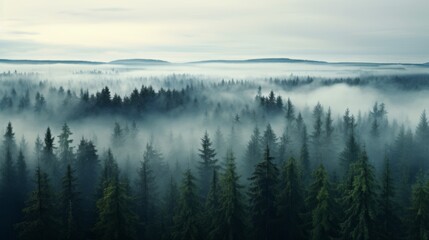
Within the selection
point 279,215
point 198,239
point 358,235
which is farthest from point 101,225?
point 358,235

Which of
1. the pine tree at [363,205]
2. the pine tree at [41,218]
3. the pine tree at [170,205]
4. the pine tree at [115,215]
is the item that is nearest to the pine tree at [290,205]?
the pine tree at [363,205]

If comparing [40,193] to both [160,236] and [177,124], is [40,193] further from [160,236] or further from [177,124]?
[177,124]

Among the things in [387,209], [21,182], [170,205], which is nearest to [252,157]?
[170,205]

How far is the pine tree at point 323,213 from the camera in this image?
50.1 metres

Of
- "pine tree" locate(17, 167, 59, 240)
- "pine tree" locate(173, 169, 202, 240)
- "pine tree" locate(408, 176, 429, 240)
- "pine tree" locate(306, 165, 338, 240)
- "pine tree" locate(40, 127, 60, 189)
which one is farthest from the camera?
"pine tree" locate(40, 127, 60, 189)

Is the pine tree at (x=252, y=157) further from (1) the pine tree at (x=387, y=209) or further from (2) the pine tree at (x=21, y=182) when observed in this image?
(1) the pine tree at (x=387, y=209)

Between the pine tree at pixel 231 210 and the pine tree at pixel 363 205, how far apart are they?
10779 millimetres

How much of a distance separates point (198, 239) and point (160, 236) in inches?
489

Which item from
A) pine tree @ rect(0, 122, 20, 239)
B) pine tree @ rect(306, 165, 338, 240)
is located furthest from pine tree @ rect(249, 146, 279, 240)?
pine tree @ rect(0, 122, 20, 239)

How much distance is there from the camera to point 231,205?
167 feet

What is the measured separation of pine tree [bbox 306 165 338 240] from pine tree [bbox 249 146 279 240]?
4485mm

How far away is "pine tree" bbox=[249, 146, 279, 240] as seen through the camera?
167 ft

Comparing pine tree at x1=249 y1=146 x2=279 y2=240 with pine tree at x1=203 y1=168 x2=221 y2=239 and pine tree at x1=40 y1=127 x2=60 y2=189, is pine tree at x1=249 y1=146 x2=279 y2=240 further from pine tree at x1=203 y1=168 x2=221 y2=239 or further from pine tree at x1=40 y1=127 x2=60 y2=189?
pine tree at x1=40 y1=127 x2=60 y2=189

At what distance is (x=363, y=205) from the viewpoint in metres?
46.8
